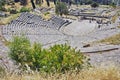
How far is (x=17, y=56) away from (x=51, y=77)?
75.4 ft

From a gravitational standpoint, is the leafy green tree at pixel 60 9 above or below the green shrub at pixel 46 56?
below

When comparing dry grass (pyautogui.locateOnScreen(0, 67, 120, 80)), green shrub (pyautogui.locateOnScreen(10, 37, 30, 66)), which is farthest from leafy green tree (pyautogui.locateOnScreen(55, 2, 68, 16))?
dry grass (pyautogui.locateOnScreen(0, 67, 120, 80))

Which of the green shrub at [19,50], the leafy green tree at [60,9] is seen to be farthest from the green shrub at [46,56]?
the leafy green tree at [60,9]

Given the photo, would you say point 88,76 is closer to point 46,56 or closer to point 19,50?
point 46,56

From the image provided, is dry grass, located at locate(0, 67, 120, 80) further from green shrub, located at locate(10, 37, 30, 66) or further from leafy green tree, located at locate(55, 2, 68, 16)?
leafy green tree, located at locate(55, 2, 68, 16)

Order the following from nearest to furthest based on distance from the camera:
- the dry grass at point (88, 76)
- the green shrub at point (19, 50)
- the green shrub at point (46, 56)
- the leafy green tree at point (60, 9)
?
1. the dry grass at point (88, 76)
2. the green shrub at point (46, 56)
3. the green shrub at point (19, 50)
4. the leafy green tree at point (60, 9)

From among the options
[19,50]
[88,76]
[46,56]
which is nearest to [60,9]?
[19,50]

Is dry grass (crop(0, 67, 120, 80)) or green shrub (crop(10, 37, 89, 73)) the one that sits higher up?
dry grass (crop(0, 67, 120, 80))

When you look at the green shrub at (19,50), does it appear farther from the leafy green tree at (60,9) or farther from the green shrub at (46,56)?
the leafy green tree at (60,9)

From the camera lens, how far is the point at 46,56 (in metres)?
26.2

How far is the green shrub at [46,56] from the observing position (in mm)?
22003

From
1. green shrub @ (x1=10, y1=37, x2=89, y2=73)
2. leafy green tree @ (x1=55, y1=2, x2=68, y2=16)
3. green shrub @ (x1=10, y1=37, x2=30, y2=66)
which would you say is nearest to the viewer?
green shrub @ (x1=10, y1=37, x2=89, y2=73)

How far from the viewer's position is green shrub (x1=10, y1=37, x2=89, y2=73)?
2200 cm

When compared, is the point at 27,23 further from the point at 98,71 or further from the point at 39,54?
the point at 98,71
